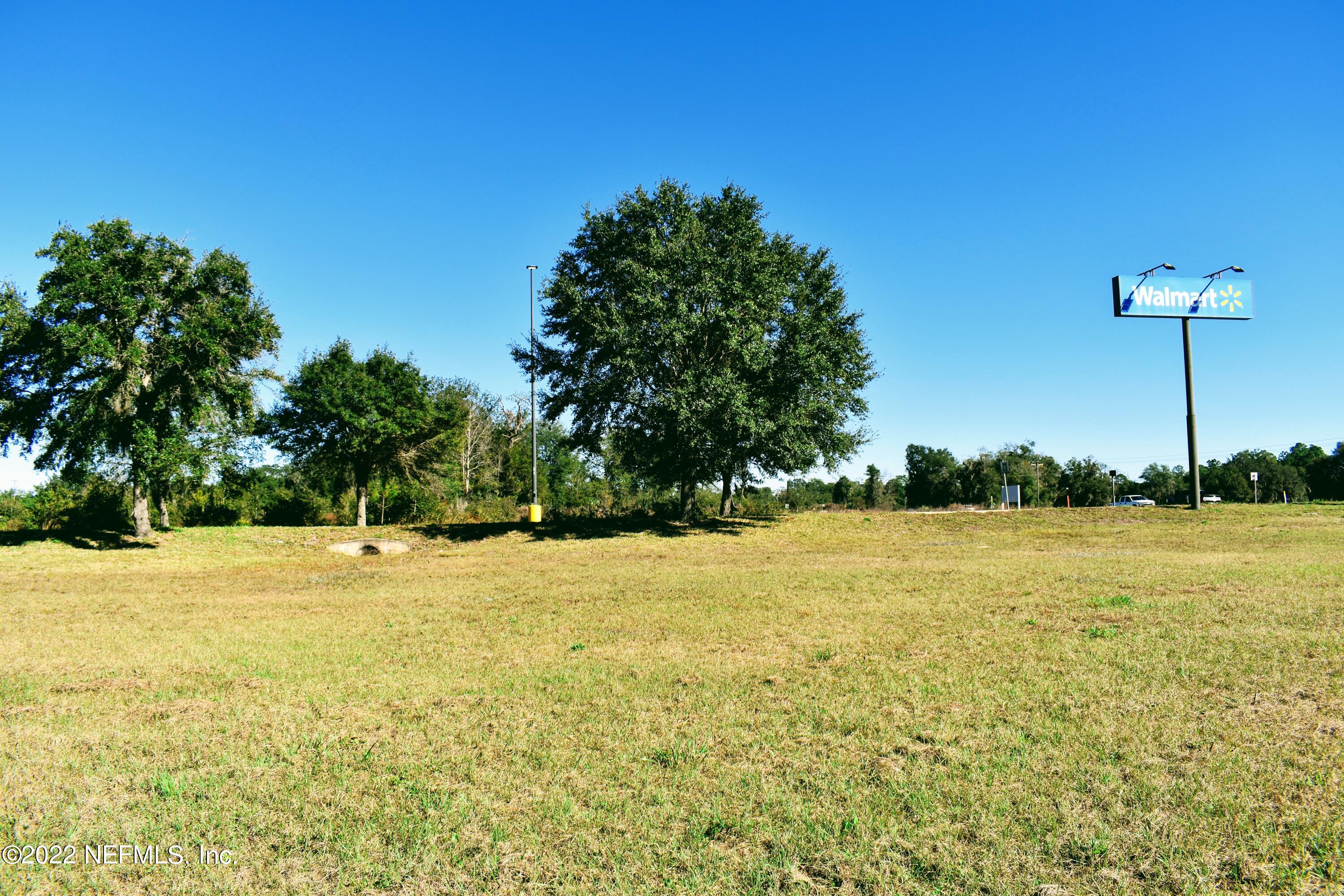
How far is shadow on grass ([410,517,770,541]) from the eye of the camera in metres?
28.9

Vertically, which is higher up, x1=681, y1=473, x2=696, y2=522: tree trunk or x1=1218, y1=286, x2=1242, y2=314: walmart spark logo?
x1=1218, y1=286, x2=1242, y2=314: walmart spark logo

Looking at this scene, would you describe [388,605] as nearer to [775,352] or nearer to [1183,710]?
[1183,710]

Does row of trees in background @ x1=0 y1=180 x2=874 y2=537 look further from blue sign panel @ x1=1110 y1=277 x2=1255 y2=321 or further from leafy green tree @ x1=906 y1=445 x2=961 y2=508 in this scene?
leafy green tree @ x1=906 y1=445 x2=961 y2=508

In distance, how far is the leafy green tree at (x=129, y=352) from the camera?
915 inches

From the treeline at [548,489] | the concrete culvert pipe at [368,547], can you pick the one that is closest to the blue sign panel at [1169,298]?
the treeline at [548,489]

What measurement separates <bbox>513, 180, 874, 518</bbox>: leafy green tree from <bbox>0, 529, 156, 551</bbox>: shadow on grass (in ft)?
53.8

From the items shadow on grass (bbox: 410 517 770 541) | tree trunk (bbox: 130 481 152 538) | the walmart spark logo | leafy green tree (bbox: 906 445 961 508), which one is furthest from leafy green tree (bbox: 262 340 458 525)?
leafy green tree (bbox: 906 445 961 508)

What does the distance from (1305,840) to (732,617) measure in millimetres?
7883

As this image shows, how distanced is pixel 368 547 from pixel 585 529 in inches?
347

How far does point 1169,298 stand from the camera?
104ft

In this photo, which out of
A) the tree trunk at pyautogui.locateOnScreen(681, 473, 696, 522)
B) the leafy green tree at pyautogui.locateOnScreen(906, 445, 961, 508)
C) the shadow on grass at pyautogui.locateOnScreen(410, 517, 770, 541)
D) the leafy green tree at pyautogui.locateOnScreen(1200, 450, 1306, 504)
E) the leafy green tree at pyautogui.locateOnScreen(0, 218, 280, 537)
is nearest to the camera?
the leafy green tree at pyautogui.locateOnScreen(0, 218, 280, 537)

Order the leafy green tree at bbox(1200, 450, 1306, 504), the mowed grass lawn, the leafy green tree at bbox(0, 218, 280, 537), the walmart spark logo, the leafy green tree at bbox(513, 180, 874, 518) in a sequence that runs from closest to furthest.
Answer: the mowed grass lawn, the leafy green tree at bbox(0, 218, 280, 537), the leafy green tree at bbox(513, 180, 874, 518), the walmart spark logo, the leafy green tree at bbox(1200, 450, 1306, 504)

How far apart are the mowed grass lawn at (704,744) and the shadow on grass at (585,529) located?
15.9m

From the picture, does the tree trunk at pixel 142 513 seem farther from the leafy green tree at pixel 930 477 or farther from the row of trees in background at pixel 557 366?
the leafy green tree at pixel 930 477
